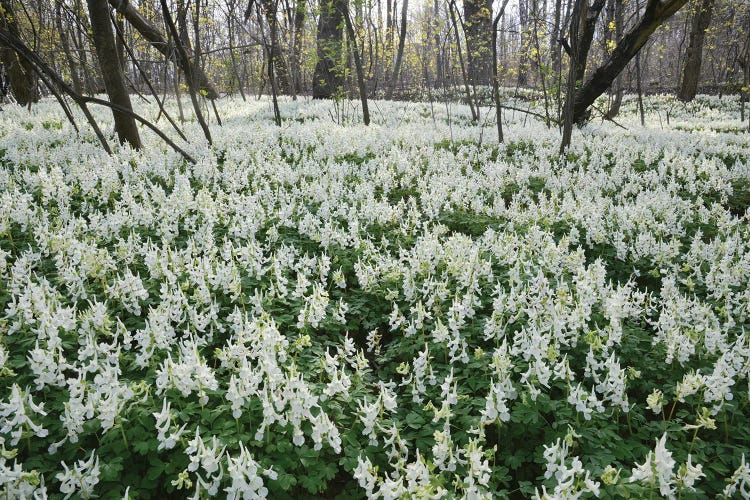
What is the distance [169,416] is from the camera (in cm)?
285

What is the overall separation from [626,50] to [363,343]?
1472 cm

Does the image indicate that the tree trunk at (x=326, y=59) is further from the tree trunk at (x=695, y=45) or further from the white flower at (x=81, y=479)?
the tree trunk at (x=695, y=45)

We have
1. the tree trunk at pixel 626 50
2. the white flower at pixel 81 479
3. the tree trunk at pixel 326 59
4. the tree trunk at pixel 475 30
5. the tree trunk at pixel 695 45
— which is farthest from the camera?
the tree trunk at pixel 695 45

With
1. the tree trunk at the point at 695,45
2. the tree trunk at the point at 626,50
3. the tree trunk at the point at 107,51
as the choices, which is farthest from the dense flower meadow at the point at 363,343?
the tree trunk at the point at 695,45

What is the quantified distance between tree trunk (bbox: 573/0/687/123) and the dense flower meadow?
7.06 m

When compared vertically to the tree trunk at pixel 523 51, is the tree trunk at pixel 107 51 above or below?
below

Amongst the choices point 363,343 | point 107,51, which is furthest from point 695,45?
point 363,343

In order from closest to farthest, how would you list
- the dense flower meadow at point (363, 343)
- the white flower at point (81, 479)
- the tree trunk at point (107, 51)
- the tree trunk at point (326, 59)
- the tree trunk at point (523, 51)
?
the white flower at point (81, 479), the dense flower meadow at point (363, 343), the tree trunk at point (107, 51), the tree trunk at point (523, 51), the tree trunk at point (326, 59)

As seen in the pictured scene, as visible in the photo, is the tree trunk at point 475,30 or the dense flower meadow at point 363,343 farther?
the tree trunk at point 475,30

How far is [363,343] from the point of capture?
16.9 feet

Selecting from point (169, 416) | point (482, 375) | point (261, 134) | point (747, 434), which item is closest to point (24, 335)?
point (169, 416)

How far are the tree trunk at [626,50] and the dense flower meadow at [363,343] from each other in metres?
7.06

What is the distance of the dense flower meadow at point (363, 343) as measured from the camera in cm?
291

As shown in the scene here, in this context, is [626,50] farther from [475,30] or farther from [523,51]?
[523,51]
